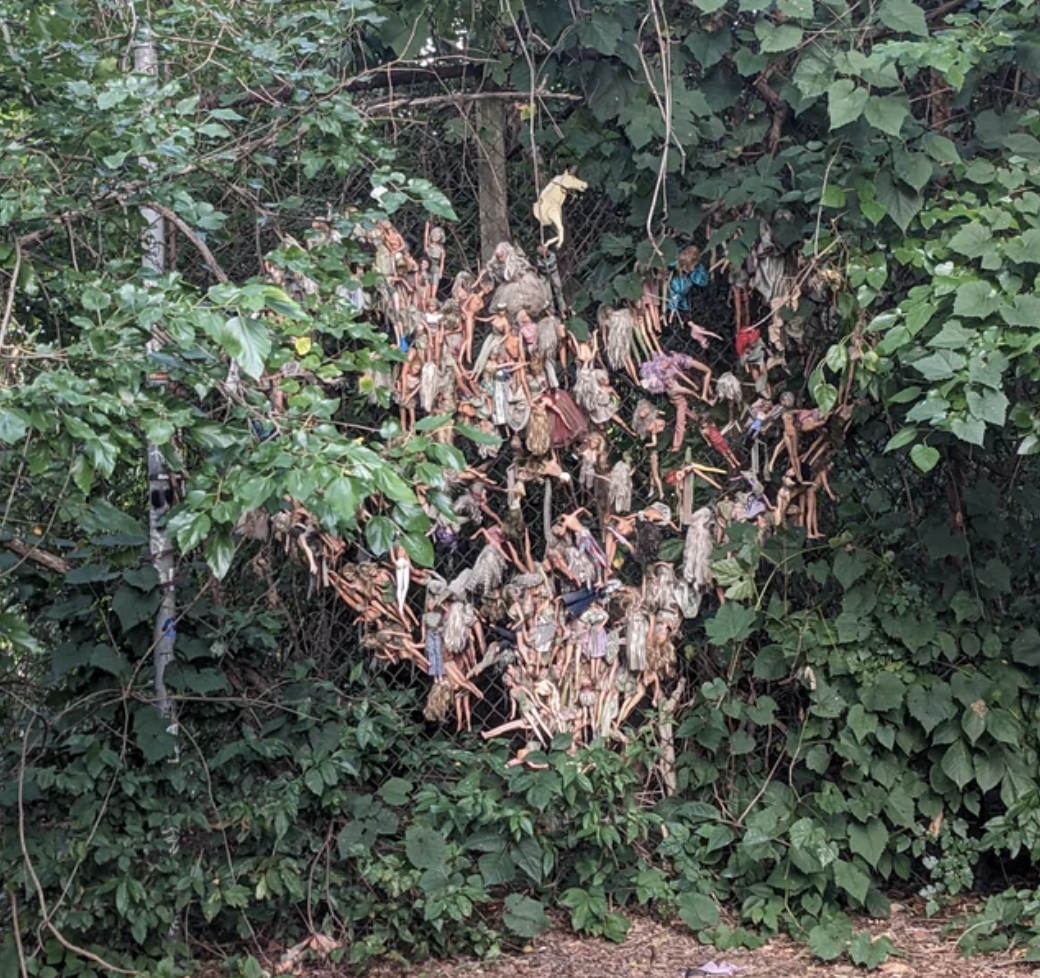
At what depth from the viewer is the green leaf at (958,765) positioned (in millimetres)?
3449

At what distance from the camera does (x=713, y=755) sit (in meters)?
3.64

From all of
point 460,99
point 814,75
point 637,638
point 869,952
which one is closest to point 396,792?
point 637,638

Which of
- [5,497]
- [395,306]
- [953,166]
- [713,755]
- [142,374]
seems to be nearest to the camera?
[142,374]

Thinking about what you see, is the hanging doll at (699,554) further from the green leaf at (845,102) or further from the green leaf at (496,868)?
the green leaf at (845,102)

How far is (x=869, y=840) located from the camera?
136 inches

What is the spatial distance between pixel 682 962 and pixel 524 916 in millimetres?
439

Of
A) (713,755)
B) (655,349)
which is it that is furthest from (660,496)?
(713,755)

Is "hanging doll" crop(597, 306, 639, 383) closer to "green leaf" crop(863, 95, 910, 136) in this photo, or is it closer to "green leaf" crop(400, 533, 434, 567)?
"green leaf" crop(863, 95, 910, 136)

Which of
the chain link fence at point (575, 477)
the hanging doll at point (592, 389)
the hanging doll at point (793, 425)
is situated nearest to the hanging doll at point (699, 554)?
the chain link fence at point (575, 477)

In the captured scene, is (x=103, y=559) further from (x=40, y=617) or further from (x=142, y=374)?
(x=142, y=374)

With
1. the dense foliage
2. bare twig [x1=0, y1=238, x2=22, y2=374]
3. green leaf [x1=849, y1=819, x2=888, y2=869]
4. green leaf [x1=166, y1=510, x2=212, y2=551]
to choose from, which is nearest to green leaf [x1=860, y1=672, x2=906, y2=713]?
the dense foliage

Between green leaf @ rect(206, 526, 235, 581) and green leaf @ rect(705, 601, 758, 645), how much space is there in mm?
1782

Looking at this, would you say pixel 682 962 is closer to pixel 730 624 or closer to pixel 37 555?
pixel 730 624

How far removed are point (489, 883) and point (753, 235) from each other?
1.92m
